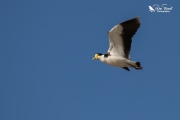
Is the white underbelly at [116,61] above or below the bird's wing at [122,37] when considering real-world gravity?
below

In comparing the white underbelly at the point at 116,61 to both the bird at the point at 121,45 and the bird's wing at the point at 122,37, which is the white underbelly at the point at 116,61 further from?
the bird's wing at the point at 122,37

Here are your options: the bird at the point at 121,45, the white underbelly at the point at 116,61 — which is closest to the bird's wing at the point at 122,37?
the bird at the point at 121,45

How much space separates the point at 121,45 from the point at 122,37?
458 mm

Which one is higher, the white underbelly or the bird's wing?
the bird's wing

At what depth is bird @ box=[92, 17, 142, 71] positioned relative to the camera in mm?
27000

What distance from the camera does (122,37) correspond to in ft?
90.2

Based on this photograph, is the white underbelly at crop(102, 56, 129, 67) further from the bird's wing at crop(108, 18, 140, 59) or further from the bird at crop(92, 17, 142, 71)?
the bird's wing at crop(108, 18, 140, 59)

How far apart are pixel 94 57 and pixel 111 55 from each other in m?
1.47

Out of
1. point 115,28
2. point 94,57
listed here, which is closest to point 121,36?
point 115,28

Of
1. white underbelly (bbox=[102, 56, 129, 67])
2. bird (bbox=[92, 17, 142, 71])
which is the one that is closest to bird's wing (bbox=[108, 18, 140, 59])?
bird (bbox=[92, 17, 142, 71])

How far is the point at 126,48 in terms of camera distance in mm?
27797

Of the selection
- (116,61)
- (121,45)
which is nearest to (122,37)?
(121,45)

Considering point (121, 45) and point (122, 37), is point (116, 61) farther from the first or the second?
point (122, 37)

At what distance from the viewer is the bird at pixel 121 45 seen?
88.6 feet
